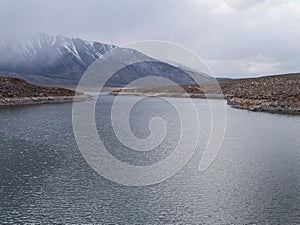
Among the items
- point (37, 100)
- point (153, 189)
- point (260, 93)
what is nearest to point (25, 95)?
point (37, 100)

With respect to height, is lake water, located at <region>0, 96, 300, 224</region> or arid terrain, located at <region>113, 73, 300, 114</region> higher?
arid terrain, located at <region>113, 73, 300, 114</region>

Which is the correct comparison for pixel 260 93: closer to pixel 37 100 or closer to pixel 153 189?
pixel 37 100

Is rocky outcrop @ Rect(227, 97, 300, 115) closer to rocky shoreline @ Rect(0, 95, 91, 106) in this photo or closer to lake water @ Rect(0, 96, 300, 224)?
lake water @ Rect(0, 96, 300, 224)

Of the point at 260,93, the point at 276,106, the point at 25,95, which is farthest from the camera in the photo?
the point at 260,93

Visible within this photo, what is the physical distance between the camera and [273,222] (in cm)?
2117

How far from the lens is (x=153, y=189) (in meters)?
26.9

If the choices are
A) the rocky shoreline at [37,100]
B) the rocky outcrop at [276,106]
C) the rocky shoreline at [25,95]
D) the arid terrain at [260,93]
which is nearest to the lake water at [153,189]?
the rocky outcrop at [276,106]

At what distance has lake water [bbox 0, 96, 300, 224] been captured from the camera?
2186 cm

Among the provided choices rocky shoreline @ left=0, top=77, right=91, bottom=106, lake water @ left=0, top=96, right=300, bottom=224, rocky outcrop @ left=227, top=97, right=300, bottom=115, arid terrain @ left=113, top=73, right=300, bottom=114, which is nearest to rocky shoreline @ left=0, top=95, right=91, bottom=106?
rocky shoreline @ left=0, top=77, right=91, bottom=106

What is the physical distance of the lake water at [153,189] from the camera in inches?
861

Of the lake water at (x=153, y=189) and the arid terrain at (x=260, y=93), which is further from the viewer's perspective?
the arid terrain at (x=260, y=93)

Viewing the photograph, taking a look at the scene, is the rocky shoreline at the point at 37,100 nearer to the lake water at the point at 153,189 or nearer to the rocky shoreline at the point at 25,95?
the rocky shoreline at the point at 25,95

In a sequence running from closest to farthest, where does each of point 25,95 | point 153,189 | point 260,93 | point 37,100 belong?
point 153,189, point 25,95, point 37,100, point 260,93

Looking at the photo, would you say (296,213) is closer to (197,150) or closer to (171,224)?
(171,224)
